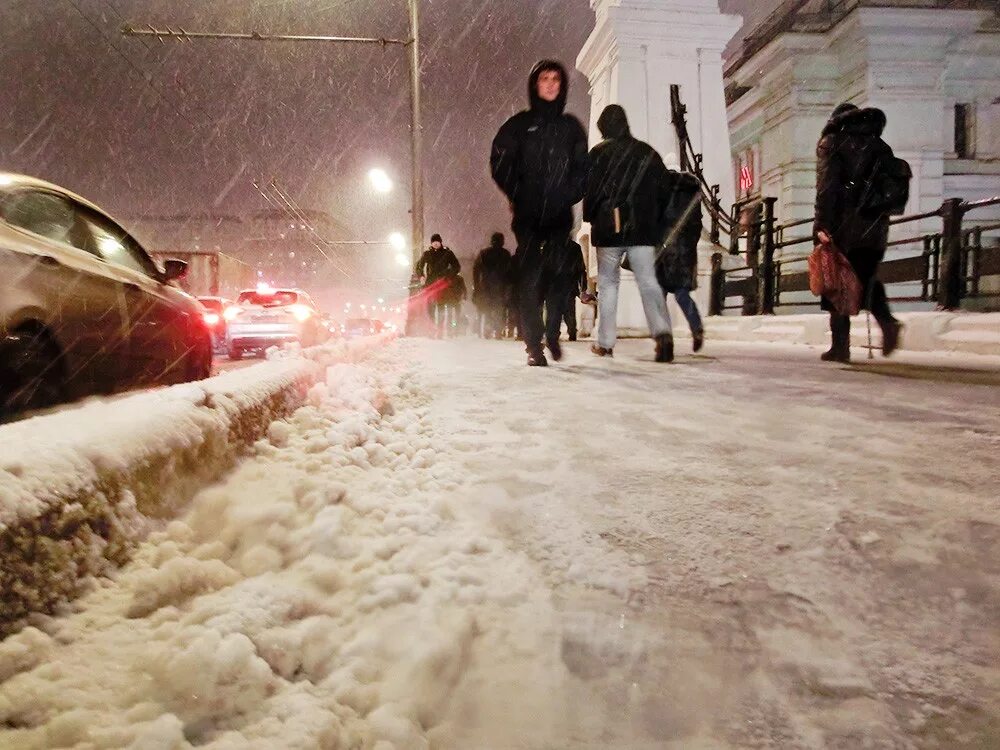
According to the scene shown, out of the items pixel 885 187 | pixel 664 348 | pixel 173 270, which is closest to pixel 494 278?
pixel 664 348

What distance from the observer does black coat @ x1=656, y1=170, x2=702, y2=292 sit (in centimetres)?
763

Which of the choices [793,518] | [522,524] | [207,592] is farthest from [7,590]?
[793,518]

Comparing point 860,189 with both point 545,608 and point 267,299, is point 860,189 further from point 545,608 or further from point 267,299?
point 267,299

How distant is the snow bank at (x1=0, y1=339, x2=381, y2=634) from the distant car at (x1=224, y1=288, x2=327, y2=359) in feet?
36.9

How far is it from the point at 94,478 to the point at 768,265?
12.1 meters

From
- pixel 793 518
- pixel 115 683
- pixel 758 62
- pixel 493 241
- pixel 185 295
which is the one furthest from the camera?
pixel 758 62

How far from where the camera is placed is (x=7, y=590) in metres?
1.06

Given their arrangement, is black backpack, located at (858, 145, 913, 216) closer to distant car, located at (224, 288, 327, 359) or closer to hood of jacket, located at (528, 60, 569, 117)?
hood of jacket, located at (528, 60, 569, 117)

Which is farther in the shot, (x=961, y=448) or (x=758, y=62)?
(x=758, y=62)

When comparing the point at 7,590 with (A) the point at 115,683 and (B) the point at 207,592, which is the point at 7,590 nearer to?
(A) the point at 115,683

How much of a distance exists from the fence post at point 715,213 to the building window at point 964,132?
8.21 metres

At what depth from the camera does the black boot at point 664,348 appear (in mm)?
6180

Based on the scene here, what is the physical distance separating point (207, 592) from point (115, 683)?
313 millimetres

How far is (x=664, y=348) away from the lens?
20.4 ft
